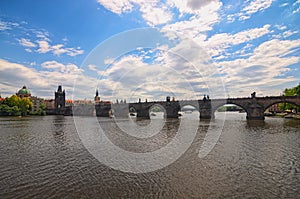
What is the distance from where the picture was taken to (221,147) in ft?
72.9

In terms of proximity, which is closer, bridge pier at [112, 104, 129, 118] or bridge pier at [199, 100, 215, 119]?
bridge pier at [199, 100, 215, 119]

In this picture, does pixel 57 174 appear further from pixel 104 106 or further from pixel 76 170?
pixel 104 106

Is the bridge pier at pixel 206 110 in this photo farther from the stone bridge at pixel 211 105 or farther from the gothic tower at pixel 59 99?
the gothic tower at pixel 59 99

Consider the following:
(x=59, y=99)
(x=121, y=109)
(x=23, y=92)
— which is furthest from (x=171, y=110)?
(x=23, y=92)

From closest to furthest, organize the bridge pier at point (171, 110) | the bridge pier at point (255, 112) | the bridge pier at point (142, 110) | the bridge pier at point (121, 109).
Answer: the bridge pier at point (255, 112)
the bridge pier at point (171, 110)
the bridge pier at point (142, 110)
the bridge pier at point (121, 109)

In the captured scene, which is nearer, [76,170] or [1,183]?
[1,183]

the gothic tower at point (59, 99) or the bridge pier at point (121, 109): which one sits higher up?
the gothic tower at point (59, 99)

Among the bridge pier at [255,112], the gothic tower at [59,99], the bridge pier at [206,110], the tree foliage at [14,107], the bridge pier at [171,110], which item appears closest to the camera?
the bridge pier at [255,112]

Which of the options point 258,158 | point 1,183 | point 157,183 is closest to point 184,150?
point 258,158

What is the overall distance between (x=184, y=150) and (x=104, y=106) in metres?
104

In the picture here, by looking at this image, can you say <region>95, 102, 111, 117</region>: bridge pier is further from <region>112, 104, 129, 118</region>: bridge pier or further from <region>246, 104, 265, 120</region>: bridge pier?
<region>246, 104, 265, 120</region>: bridge pier

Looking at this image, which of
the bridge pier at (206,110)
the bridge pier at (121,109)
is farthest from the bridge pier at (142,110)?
the bridge pier at (206,110)

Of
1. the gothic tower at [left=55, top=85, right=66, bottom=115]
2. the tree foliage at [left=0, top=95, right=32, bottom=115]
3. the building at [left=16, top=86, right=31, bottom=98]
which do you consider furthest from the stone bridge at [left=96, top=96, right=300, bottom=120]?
the building at [left=16, top=86, right=31, bottom=98]

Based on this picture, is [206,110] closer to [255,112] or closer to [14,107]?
[255,112]
